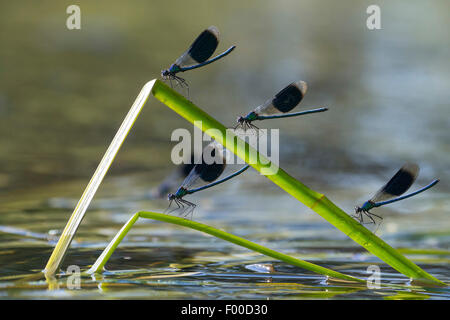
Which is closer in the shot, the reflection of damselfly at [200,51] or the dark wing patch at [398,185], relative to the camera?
the reflection of damselfly at [200,51]

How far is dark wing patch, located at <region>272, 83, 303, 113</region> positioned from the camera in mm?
1796

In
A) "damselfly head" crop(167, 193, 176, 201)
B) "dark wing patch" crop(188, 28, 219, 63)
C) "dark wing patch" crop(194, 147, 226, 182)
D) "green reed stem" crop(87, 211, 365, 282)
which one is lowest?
"green reed stem" crop(87, 211, 365, 282)

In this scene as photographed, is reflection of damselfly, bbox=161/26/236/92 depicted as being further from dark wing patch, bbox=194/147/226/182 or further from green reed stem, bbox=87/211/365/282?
green reed stem, bbox=87/211/365/282

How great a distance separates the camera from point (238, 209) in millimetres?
2859

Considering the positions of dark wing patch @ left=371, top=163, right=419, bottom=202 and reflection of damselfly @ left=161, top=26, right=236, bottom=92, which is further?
dark wing patch @ left=371, top=163, right=419, bottom=202

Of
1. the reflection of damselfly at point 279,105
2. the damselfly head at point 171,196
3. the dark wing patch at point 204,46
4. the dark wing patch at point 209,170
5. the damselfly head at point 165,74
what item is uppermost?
the dark wing patch at point 204,46

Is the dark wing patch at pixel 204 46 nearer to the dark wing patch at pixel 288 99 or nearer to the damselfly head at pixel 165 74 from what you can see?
the damselfly head at pixel 165 74

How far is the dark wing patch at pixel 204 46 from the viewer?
1.63 metres

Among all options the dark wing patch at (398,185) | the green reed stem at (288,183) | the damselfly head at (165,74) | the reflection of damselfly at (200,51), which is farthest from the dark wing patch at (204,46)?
the dark wing patch at (398,185)

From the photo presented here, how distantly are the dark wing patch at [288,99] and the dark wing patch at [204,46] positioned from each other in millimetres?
280

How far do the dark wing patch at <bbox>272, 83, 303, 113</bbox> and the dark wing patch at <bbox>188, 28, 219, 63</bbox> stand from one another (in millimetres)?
280
